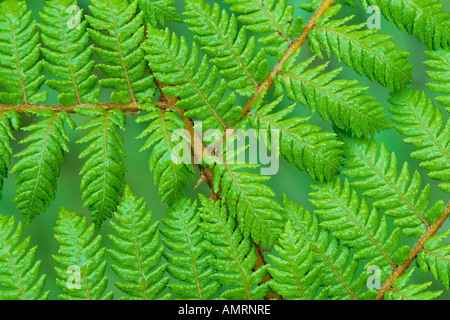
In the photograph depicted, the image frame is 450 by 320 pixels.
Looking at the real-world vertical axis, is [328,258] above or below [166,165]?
below

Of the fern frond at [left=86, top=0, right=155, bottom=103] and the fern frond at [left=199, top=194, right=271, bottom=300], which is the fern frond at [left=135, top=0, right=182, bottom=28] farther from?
the fern frond at [left=199, top=194, right=271, bottom=300]

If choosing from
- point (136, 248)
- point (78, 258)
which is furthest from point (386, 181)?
point (78, 258)

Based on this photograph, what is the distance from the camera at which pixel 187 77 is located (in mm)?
1003

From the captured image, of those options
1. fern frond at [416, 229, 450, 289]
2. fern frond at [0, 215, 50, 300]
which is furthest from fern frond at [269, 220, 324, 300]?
fern frond at [0, 215, 50, 300]

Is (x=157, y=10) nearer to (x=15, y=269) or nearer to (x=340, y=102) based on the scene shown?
(x=340, y=102)

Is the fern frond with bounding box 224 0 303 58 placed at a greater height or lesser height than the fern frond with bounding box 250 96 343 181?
greater

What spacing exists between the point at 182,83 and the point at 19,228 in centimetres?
48

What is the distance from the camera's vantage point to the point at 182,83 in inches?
42.2

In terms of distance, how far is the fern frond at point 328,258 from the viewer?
3.43ft

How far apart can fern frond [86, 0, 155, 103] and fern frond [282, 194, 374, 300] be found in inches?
16.7

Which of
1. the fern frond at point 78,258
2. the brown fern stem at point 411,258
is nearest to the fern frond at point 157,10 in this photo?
the fern frond at point 78,258

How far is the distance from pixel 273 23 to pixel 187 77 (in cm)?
23

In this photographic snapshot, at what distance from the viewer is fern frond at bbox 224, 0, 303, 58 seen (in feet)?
3.37
